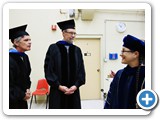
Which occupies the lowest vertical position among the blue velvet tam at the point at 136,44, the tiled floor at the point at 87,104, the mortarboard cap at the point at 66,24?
the tiled floor at the point at 87,104

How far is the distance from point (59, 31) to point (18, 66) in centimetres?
40

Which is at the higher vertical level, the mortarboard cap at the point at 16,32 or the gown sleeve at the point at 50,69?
the mortarboard cap at the point at 16,32

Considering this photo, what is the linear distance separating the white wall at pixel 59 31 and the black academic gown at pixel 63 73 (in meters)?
0.06

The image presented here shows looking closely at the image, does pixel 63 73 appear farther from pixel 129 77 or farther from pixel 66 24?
pixel 129 77

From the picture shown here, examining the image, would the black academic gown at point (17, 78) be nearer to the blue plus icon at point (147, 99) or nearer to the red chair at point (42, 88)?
the red chair at point (42, 88)

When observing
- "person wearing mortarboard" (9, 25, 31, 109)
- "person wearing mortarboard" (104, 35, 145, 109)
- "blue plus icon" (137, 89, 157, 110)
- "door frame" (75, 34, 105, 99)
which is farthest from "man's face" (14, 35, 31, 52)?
"blue plus icon" (137, 89, 157, 110)

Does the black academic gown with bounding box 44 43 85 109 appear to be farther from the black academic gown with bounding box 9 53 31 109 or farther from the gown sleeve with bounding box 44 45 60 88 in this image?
the black academic gown with bounding box 9 53 31 109

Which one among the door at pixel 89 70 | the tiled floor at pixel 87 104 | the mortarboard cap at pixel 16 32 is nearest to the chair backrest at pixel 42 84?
the tiled floor at pixel 87 104

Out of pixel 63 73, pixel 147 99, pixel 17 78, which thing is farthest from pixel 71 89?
pixel 147 99

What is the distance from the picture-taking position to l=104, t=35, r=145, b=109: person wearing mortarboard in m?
1.24

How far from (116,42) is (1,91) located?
3.04 ft

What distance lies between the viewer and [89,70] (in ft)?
4.25

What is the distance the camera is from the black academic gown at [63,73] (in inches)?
50.8
